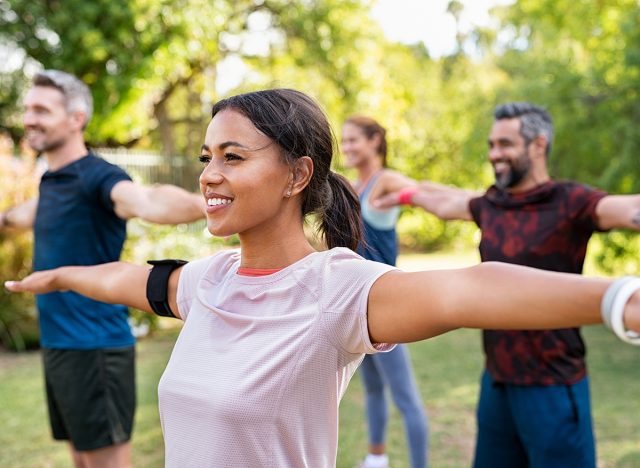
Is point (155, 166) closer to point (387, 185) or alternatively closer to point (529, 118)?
point (387, 185)

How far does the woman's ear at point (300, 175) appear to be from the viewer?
1.92 metres

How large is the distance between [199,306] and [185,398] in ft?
0.89

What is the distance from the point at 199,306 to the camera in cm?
199

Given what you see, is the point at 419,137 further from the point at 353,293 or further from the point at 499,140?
the point at 353,293

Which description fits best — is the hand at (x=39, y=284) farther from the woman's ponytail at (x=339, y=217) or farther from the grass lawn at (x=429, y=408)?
the grass lawn at (x=429, y=408)

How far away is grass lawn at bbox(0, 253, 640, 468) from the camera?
5254 millimetres

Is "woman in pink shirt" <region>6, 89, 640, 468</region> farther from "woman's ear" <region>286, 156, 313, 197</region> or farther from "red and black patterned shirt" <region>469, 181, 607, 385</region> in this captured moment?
"red and black patterned shirt" <region>469, 181, 607, 385</region>

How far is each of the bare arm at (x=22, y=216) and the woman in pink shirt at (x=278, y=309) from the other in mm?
2424

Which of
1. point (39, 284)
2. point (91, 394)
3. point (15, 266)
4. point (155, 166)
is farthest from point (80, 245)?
point (155, 166)

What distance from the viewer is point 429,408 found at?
6.38m

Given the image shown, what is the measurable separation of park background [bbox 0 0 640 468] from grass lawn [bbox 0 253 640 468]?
22mm

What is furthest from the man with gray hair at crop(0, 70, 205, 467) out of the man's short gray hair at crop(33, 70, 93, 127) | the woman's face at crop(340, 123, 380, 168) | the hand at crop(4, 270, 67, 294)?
the woman's face at crop(340, 123, 380, 168)

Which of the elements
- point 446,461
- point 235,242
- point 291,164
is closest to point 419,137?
point 235,242

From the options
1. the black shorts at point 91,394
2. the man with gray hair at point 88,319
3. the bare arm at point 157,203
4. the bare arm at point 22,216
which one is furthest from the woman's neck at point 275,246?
the bare arm at point 22,216
